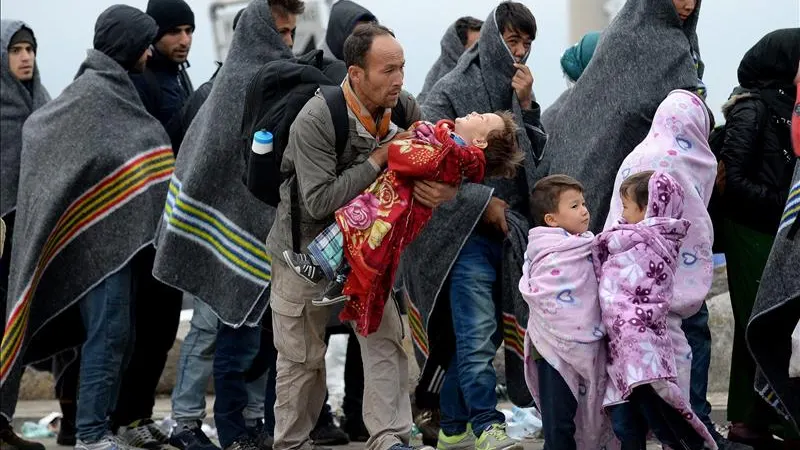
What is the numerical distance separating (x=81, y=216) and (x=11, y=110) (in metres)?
0.95

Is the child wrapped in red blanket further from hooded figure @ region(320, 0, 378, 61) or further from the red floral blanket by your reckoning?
hooded figure @ region(320, 0, 378, 61)

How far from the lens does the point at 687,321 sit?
7.10m

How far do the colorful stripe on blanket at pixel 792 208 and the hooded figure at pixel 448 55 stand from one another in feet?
8.37

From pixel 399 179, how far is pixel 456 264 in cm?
136

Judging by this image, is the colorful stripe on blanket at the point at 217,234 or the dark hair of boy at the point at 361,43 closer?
the dark hair of boy at the point at 361,43

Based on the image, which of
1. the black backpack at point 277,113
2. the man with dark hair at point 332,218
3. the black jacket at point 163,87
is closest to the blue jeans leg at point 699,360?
the man with dark hair at point 332,218

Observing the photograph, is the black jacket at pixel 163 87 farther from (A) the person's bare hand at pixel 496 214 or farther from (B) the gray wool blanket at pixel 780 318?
(B) the gray wool blanket at pixel 780 318

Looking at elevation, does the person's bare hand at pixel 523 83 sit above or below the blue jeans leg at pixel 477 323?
above

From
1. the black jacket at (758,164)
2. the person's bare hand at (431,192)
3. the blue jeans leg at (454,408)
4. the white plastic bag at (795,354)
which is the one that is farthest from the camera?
the blue jeans leg at (454,408)

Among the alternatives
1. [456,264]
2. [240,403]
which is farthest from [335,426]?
[456,264]

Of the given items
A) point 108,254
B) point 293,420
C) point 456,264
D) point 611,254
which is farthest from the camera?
point 108,254

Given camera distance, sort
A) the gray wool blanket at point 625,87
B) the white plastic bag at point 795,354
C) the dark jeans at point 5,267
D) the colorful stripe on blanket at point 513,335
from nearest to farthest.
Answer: the white plastic bag at point 795,354 → the gray wool blanket at point 625,87 → the colorful stripe on blanket at point 513,335 → the dark jeans at point 5,267

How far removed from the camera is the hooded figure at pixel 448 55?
8.91 m

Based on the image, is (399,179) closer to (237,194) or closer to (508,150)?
(508,150)
